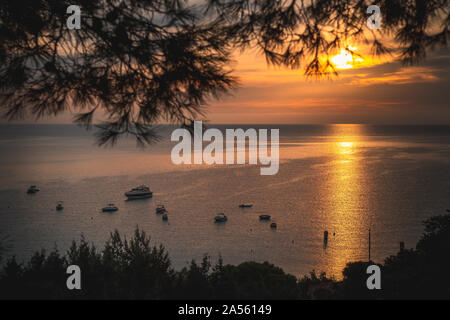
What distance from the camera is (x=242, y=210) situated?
147 ft

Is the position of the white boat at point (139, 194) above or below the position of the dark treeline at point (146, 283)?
below

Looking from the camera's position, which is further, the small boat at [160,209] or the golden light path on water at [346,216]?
the small boat at [160,209]

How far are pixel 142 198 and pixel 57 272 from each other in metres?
46.5

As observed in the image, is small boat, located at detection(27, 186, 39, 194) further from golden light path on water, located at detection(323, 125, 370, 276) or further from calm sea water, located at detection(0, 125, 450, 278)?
golden light path on water, located at detection(323, 125, 370, 276)

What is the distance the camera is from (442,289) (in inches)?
269

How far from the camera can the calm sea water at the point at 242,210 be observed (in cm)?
3253

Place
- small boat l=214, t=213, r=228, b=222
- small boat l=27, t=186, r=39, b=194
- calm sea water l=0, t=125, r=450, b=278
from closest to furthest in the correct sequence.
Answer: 1. calm sea water l=0, t=125, r=450, b=278
2. small boat l=214, t=213, r=228, b=222
3. small boat l=27, t=186, r=39, b=194

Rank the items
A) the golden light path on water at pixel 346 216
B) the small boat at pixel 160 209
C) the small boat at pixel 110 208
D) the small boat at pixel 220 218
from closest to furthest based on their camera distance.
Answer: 1. the golden light path on water at pixel 346 216
2. the small boat at pixel 220 218
3. the small boat at pixel 160 209
4. the small boat at pixel 110 208

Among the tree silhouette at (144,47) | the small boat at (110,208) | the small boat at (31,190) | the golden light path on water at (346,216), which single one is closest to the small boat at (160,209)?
the small boat at (110,208)

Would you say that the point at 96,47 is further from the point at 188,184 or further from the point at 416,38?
the point at 188,184

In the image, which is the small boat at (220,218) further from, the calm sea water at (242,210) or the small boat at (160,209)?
the small boat at (160,209)

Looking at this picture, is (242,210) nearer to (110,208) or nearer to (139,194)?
(139,194)

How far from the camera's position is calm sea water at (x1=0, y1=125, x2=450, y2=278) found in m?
32.5

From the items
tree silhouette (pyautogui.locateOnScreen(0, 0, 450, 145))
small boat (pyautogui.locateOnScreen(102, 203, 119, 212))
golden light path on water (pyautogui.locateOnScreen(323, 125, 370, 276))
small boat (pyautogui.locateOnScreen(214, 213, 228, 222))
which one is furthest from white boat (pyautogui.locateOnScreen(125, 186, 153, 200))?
tree silhouette (pyautogui.locateOnScreen(0, 0, 450, 145))
